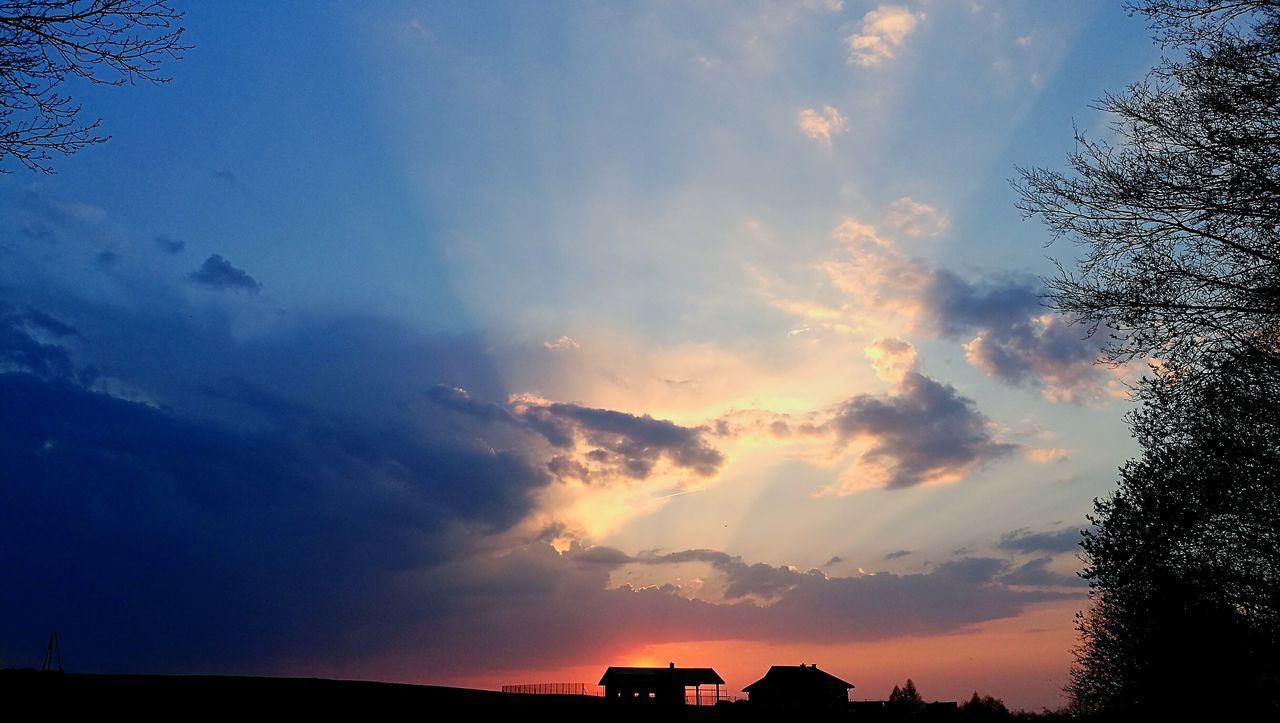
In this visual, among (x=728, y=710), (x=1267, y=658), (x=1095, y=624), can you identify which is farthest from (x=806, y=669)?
(x=728, y=710)

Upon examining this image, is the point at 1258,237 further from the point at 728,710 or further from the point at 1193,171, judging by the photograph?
the point at 728,710

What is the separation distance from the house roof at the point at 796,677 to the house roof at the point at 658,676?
1294 cm

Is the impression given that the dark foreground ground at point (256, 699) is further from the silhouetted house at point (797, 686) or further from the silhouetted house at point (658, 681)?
the silhouetted house at point (797, 686)

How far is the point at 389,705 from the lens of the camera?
37.2ft

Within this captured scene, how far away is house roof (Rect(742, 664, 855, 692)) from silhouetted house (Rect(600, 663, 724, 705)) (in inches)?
509

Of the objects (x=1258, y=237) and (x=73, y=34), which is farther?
Result: (x=1258, y=237)

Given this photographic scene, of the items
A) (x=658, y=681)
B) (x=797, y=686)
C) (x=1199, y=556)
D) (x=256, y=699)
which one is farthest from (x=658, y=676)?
(x=256, y=699)

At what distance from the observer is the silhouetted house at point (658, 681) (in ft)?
197

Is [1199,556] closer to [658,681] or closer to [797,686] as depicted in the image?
[658,681]

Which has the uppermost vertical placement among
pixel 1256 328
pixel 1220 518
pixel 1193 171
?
pixel 1193 171

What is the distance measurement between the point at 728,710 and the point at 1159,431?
15729mm

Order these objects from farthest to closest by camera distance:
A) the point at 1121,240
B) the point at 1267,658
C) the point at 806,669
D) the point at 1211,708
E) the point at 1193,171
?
the point at 806,669 < the point at 1211,708 < the point at 1267,658 < the point at 1121,240 < the point at 1193,171

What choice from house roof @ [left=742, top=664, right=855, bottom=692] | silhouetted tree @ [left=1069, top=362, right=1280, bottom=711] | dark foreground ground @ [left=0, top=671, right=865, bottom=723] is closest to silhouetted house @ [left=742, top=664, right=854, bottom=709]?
house roof @ [left=742, top=664, right=855, bottom=692]

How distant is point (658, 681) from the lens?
6062cm
